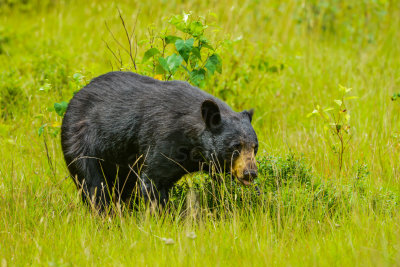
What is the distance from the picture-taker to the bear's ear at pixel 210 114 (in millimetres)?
3934

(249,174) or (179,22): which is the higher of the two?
(179,22)

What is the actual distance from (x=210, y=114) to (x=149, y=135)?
1.85ft

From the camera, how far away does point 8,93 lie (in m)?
6.39

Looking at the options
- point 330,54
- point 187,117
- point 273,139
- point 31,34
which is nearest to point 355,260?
point 187,117

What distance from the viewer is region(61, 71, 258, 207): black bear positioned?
4.03 metres

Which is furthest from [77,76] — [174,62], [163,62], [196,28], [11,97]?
[11,97]

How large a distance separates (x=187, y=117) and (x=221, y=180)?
59 cm

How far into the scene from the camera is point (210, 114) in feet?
13.1

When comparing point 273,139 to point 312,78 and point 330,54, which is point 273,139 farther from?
point 330,54

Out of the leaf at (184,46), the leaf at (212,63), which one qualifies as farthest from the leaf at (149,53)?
the leaf at (212,63)

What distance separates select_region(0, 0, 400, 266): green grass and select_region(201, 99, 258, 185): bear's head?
0.27m

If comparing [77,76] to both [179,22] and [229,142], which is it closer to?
[179,22]

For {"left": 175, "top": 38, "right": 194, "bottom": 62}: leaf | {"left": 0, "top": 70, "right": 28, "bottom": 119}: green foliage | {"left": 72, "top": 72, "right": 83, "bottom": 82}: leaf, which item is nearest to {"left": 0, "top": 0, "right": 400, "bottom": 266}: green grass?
{"left": 0, "top": 70, "right": 28, "bottom": 119}: green foliage

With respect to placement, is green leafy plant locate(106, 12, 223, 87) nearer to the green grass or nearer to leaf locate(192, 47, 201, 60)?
leaf locate(192, 47, 201, 60)
